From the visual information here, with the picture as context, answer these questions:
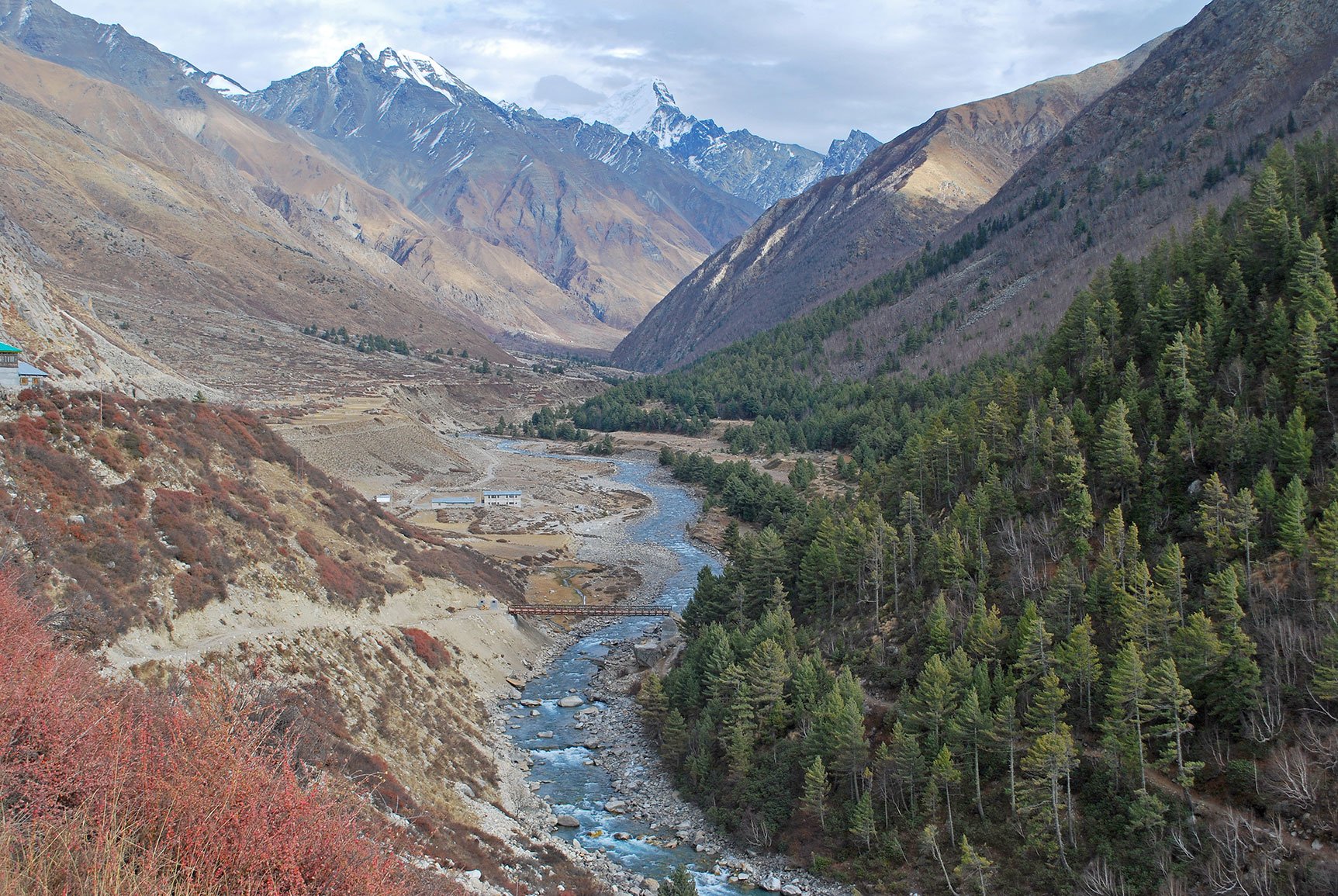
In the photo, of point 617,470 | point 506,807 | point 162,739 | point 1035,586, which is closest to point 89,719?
point 162,739

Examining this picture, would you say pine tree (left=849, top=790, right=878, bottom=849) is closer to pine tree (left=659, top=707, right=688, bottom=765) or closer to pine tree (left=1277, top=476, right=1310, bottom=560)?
pine tree (left=659, top=707, right=688, bottom=765)

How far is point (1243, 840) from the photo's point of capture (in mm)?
32719

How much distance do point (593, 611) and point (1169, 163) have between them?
5988 inches

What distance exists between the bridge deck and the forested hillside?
41.6 ft

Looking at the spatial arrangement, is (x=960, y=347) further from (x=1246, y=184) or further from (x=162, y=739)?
(x=162, y=739)

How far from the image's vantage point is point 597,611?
7869 cm

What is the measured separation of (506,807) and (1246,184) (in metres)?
140

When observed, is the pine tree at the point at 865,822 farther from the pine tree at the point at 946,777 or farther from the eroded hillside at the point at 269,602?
the eroded hillside at the point at 269,602

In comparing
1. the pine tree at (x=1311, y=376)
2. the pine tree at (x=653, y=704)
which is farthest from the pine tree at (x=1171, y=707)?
the pine tree at (x=653, y=704)

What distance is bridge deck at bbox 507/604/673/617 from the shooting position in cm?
7675

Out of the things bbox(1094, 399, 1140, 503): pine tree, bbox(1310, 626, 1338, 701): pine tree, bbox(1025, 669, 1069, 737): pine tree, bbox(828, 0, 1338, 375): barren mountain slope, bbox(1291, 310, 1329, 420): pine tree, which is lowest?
bbox(1025, 669, 1069, 737): pine tree

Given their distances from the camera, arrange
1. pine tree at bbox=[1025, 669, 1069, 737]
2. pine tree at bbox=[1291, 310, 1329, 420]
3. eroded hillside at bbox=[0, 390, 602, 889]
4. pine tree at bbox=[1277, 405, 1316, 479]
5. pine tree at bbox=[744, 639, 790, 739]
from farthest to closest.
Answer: pine tree at bbox=[744, 639, 790, 739]
pine tree at bbox=[1291, 310, 1329, 420]
pine tree at bbox=[1277, 405, 1316, 479]
pine tree at bbox=[1025, 669, 1069, 737]
eroded hillside at bbox=[0, 390, 602, 889]

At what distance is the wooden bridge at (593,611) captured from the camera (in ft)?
252

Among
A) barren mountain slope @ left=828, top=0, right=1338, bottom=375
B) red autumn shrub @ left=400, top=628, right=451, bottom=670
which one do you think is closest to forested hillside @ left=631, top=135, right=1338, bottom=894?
red autumn shrub @ left=400, top=628, right=451, bottom=670
